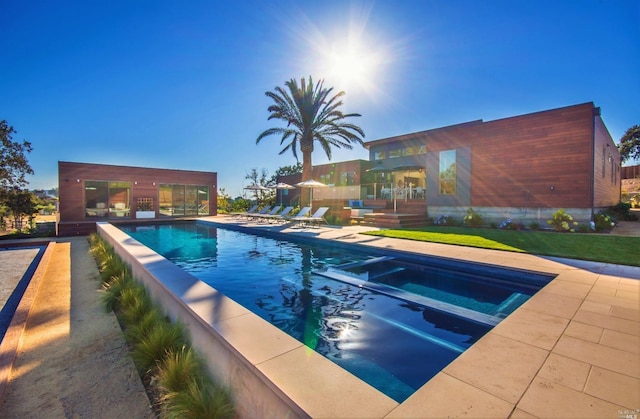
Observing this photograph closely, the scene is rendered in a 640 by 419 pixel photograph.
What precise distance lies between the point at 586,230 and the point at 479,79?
7266mm

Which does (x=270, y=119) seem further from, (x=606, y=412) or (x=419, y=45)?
(x=606, y=412)

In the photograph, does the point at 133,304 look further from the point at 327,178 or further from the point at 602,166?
the point at 327,178

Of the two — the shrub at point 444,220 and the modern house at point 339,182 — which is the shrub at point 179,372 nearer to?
the shrub at point 444,220

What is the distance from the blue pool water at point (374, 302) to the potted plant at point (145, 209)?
15646 millimetres

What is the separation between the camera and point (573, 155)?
11.2m

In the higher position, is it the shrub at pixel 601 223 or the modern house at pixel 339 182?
the modern house at pixel 339 182

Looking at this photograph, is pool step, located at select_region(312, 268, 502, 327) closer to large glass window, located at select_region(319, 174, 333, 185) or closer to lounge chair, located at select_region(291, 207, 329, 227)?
lounge chair, located at select_region(291, 207, 329, 227)

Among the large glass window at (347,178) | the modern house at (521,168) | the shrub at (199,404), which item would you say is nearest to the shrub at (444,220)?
the modern house at (521,168)

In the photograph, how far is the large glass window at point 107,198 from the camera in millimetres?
19750

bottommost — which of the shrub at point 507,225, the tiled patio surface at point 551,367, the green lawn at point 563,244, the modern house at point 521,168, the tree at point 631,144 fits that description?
the tiled patio surface at point 551,367

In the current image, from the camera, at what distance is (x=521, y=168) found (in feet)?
41.0

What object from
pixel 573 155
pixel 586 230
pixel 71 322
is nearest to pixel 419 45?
pixel 573 155

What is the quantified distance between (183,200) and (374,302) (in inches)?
887

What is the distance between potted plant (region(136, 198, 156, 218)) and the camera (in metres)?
21.4
